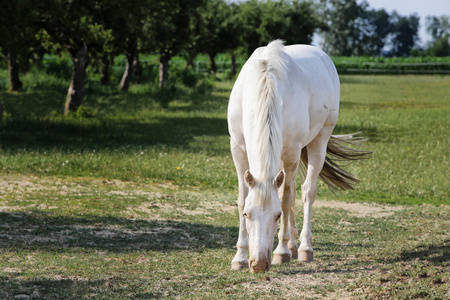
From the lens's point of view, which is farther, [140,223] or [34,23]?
[34,23]

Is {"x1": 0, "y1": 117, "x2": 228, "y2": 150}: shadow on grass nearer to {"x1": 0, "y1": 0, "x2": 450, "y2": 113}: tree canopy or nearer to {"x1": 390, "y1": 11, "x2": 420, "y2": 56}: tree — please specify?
{"x1": 0, "y1": 0, "x2": 450, "y2": 113}: tree canopy

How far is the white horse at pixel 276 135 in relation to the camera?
4.23 meters

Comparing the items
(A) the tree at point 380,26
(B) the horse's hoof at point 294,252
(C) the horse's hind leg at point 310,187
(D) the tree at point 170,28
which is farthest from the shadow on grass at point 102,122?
(A) the tree at point 380,26

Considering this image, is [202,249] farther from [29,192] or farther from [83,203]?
[29,192]

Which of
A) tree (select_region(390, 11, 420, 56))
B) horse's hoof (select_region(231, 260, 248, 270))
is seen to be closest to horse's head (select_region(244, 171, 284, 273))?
horse's hoof (select_region(231, 260, 248, 270))

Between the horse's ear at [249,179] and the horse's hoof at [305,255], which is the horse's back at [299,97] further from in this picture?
the horse's hoof at [305,255]

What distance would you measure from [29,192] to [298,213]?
414cm

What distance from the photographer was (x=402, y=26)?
119562mm

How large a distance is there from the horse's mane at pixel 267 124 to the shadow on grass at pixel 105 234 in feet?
6.61

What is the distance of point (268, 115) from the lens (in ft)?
14.8

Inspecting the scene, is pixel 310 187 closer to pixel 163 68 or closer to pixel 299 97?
pixel 299 97

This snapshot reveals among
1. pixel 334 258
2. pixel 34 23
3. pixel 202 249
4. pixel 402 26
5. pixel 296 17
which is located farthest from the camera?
pixel 402 26

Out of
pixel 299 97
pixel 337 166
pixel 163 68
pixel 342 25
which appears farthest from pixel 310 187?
pixel 342 25

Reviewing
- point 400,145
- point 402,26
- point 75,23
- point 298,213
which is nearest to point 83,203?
point 298,213
